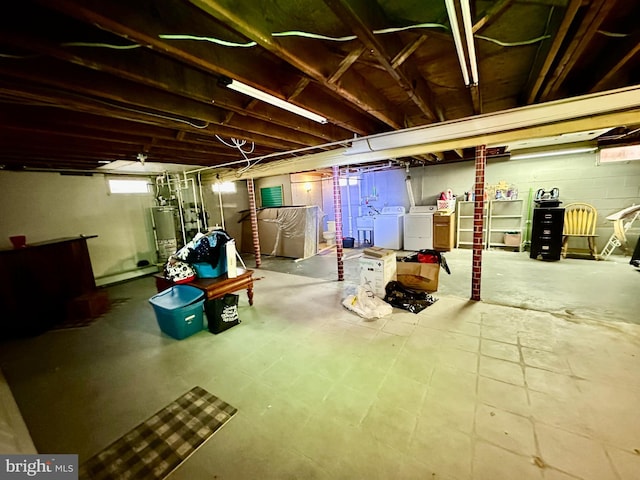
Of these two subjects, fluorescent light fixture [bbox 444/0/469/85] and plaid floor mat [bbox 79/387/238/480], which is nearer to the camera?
fluorescent light fixture [bbox 444/0/469/85]

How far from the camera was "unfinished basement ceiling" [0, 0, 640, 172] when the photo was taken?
120 cm

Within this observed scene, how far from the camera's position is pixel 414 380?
207 cm

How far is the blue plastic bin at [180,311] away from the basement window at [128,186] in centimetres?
390

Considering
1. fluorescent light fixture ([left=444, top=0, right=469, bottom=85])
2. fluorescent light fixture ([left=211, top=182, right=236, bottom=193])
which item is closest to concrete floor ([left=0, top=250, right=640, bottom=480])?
fluorescent light fixture ([left=444, top=0, right=469, bottom=85])

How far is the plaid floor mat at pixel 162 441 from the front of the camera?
148 centimetres

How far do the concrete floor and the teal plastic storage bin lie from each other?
765 millimetres

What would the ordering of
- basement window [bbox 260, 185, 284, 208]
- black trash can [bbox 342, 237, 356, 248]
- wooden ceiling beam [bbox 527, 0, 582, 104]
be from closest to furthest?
1. wooden ceiling beam [bbox 527, 0, 582, 104]
2. black trash can [bbox 342, 237, 356, 248]
3. basement window [bbox 260, 185, 284, 208]

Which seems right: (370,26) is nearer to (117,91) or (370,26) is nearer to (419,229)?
(117,91)

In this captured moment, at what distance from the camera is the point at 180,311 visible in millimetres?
2754

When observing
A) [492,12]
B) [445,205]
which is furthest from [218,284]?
[445,205]

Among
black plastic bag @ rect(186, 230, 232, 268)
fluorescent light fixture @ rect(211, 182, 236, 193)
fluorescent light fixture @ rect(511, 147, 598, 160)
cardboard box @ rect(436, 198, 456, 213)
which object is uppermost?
fluorescent light fixture @ rect(511, 147, 598, 160)

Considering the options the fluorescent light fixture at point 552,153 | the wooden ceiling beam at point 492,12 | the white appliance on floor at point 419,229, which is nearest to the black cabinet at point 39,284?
the wooden ceiling beam at point 492,12

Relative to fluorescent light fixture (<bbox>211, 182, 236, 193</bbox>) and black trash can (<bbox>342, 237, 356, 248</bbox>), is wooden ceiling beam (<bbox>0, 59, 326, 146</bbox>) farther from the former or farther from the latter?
black trash can (<bbox>342, 237, 356, 248</bbox>)

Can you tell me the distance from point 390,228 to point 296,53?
6032 mm
